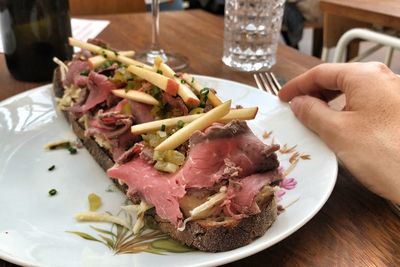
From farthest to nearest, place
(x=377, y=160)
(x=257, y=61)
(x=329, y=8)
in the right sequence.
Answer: (x=329, y=8) → (x=257, y=61) → (x=377, y=160)

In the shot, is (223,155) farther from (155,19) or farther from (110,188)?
A: (155,19)

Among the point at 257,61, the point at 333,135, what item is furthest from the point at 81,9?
the point at 333,135

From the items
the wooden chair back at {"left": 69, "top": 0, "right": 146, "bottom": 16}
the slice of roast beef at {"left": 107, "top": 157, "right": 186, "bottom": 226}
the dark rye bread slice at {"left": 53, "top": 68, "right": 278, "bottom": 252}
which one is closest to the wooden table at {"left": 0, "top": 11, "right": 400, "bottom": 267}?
the dark rye bread slice at {"left": 53, "top": 68, "right": 278, "bottom": 252}

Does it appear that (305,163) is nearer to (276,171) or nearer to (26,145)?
(276,171)

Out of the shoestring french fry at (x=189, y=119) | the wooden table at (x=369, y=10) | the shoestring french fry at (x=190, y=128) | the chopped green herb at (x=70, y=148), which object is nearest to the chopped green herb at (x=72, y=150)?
the chopped green herb at (x=70, y=148)

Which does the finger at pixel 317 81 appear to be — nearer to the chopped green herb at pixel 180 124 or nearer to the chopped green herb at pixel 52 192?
the chopped green herb at pixel 180 124

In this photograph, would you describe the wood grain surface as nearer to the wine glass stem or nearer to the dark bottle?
the wine glass stem
